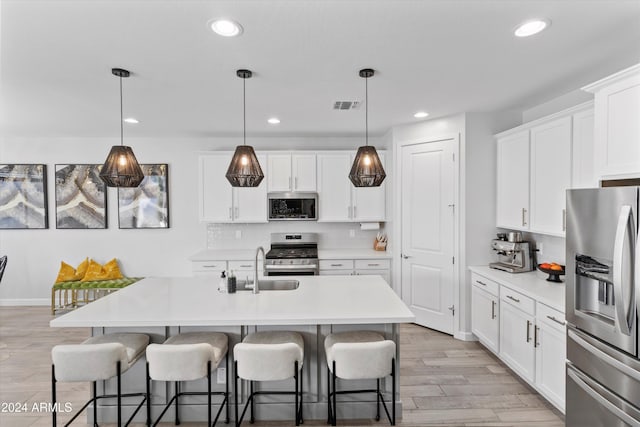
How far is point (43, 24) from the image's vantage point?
1916 millimetres

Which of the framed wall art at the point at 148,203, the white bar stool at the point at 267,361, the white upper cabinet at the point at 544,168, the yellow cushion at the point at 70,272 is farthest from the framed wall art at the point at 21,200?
the white upper cabinet at the point at 544,168

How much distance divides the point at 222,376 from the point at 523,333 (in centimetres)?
244

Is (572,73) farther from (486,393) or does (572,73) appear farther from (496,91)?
(486,393)

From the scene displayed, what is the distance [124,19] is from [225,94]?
50.7 inches

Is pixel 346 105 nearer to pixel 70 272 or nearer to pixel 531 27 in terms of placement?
pixel 531 27

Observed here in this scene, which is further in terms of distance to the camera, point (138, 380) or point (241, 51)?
point (138, 380)

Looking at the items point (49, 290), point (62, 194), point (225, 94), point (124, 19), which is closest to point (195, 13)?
point (124, 19)

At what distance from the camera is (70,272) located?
4.87 meters

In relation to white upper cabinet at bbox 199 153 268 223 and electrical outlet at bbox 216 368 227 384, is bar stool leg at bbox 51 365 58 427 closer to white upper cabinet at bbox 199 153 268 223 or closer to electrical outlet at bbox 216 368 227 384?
electrical outlet at bbox 216 368 227 384

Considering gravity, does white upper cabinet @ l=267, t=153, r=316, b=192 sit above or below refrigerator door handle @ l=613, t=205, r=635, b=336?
above

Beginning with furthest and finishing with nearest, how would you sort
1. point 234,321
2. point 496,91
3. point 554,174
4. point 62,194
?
point 62,194
point 496,91
point 554,174
point 234,321

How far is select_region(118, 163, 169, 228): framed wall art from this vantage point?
16.8ft

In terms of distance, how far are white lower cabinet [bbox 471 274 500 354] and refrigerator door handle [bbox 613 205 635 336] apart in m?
1.55

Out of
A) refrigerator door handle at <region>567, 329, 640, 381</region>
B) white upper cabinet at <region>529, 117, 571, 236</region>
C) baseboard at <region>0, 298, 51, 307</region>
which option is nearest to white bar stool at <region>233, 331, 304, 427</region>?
refrigerator door handle at <region>567, 329, 640, 381</region>
